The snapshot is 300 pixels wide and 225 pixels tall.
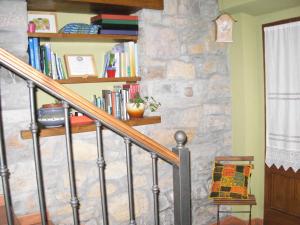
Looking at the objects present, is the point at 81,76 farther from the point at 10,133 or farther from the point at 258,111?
the point at 258,111

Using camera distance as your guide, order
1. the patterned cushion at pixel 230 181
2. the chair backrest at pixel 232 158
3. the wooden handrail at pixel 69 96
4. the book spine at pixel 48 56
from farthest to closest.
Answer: the chair backrest at pixel 232 158
the patterned cushion at pixel 230 181
the book spine at pixel 48 56
the wooden handrail at pixel 69 96

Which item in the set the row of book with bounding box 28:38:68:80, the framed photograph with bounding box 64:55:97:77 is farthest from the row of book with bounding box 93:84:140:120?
the row of book with bounding box 28:38:68:80

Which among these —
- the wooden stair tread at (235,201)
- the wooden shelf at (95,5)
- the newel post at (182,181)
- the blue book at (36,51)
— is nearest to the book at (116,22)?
the wooden shelf at (95,5)

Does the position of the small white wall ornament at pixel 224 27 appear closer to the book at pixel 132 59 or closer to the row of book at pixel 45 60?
the book at pixel 132 59

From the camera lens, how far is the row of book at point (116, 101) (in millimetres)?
2617

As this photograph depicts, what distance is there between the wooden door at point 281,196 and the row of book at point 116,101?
65.3 inches

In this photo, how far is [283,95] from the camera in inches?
116

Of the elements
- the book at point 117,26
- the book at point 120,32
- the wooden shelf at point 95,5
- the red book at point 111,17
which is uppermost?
the wooden shelf at point 95,5

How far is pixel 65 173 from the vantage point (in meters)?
2.27

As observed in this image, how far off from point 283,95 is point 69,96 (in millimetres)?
2405

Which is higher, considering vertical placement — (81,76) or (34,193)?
(81,76)

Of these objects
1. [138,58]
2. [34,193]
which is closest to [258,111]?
Answer: [138,58]

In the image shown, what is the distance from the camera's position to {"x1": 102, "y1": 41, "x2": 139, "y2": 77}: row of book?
2717 millimetres

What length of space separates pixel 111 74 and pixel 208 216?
183 cm
